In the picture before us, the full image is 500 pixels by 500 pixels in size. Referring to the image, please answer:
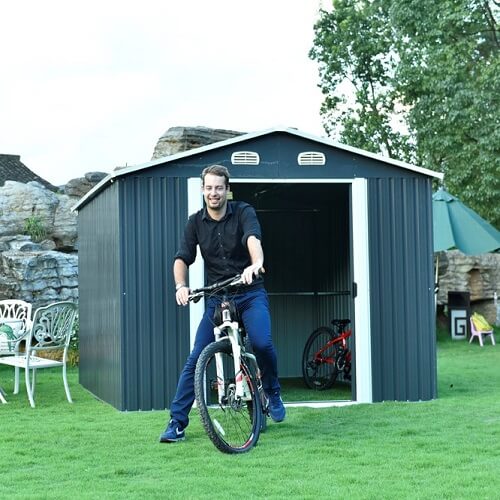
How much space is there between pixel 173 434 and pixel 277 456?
879 millimetres

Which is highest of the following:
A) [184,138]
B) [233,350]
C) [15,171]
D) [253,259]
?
[15,171]

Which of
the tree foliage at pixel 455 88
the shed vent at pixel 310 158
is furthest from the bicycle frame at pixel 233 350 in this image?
the tree foliage at pixel 455 88

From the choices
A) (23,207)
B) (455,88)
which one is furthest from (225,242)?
(455,88)

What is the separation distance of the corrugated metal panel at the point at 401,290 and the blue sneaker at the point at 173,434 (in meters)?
2.93

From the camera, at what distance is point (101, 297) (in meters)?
10.8


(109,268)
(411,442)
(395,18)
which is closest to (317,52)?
(395,18)

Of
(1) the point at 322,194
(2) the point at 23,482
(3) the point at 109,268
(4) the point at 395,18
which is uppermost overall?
(4) the point at 395,18

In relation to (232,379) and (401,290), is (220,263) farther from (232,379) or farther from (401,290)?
(401,290)

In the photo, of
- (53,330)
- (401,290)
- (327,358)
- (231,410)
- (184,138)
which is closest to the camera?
(231,410)

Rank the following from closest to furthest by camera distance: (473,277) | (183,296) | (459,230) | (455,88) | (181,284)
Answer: (183,296), (181,284), (459,230), (473,277), (455,88)

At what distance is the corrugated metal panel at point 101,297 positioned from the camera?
32.1 feet

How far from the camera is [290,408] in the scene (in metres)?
9.38

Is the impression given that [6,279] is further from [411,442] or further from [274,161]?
[411,442]

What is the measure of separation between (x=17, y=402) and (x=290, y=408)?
9.24ft
